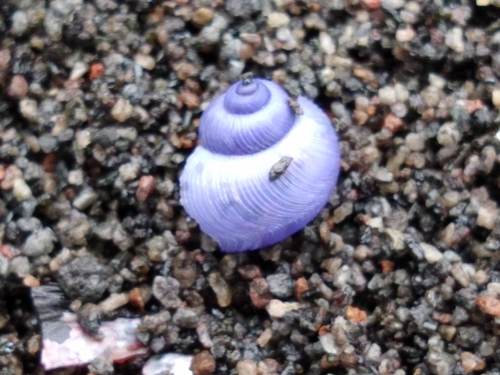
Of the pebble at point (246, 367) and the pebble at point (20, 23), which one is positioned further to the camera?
the pebble at point (20, 23)

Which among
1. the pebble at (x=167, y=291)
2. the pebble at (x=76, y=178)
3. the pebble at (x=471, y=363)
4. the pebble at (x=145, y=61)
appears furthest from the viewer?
the pebble at (x=145, y=61)

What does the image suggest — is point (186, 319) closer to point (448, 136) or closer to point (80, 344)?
point (80, 344)

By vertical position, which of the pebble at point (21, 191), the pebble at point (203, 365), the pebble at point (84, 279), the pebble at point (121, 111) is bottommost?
the pebble at point (203, 365)

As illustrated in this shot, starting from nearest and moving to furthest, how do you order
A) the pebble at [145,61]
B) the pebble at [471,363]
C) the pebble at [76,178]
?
the pebble at [471,363] < the pebble at [76,178] < the pebble at [145,61]

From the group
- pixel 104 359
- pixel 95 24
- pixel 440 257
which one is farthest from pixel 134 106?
pixel 440 257

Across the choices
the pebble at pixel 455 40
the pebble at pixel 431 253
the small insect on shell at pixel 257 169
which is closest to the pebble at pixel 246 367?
the small insect on shell at pixel 257 169

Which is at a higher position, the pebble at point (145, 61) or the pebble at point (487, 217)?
the pebble at point (145, 61)

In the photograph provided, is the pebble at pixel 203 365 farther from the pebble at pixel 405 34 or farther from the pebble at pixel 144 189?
the pebble at pixel 405 34
